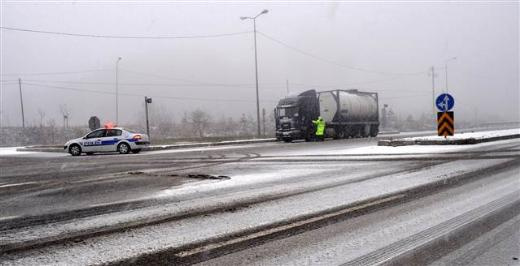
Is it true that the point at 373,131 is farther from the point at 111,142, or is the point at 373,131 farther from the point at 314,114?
the point at 111,142

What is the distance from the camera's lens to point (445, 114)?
20844 mm

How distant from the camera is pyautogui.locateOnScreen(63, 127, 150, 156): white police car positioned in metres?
24.2

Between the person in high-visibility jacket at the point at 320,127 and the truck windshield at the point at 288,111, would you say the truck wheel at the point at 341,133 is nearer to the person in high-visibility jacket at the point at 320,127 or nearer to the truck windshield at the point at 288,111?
the person in high-visibility jacket at the point at 320,127

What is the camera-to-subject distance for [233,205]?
6.99 metres

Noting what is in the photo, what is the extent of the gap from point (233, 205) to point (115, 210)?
68.8 inches

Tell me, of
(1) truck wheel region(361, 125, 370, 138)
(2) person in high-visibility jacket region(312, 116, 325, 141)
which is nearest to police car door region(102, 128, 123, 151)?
(2) person in high-visibility jacket region(312, 116, 325, 141)

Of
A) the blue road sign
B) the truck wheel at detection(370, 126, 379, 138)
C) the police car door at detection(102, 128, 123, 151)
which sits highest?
the blue road sign

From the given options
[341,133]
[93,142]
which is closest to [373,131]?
[341,133]

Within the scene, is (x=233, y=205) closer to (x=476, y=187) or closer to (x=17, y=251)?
(x=17, y=251)

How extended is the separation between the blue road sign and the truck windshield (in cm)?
1371

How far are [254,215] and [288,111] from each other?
27.5 m

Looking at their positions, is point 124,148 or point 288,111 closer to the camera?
point 124,148

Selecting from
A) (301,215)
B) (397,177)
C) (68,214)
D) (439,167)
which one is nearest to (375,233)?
(301,215)

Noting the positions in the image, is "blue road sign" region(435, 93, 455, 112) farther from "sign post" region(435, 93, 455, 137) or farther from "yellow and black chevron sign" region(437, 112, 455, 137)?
"yellow and black chevron sign" region(437, 112, 455, 137)
